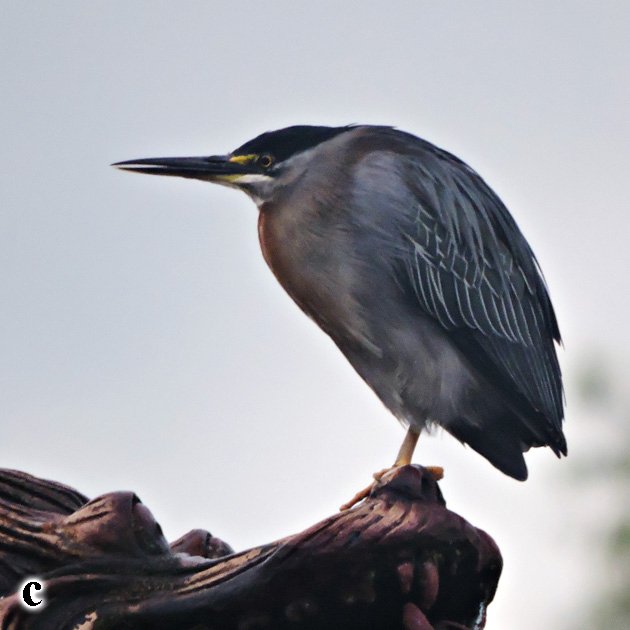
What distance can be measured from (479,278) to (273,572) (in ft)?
8.61

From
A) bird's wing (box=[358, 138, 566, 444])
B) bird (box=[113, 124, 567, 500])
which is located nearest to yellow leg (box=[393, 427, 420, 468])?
bird (box=[113, 124, 567, 500])

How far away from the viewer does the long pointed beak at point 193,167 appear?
5.07m

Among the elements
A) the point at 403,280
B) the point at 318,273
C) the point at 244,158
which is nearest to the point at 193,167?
the point at 244,158

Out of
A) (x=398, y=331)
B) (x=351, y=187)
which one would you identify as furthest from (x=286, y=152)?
(x=398, y=331)

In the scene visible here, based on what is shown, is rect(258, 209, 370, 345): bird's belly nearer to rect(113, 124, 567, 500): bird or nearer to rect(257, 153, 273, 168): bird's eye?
rect(113, 124, 567, 500): bird

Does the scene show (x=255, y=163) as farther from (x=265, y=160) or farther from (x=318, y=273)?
(x=318, y=273)

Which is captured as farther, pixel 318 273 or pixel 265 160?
pixel 265 160

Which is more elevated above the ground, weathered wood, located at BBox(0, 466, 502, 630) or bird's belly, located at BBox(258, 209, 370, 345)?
bird's belly, located at BBox(258, 209, 370, 345)

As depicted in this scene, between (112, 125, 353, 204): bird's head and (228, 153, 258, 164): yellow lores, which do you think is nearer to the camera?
(112, 125, 353, 204): bird's head

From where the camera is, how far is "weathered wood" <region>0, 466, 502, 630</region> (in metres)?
3.15

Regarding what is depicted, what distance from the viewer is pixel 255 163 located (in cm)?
522

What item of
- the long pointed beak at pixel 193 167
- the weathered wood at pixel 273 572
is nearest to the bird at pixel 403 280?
the long pointed beak at pixel 193 167

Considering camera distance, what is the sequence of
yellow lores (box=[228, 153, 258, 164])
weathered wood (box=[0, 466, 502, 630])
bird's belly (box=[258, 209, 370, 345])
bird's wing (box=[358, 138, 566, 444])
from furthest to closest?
bird's wing (box=[358, 138, 566, 444]) < yellow lores (box=[228, 153, 258, 164]) < bird's belly (box=[258, 209, 370, 345]) < weathered wood (box=[0, 466, 502, 630])

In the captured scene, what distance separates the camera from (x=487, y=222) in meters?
5.64
